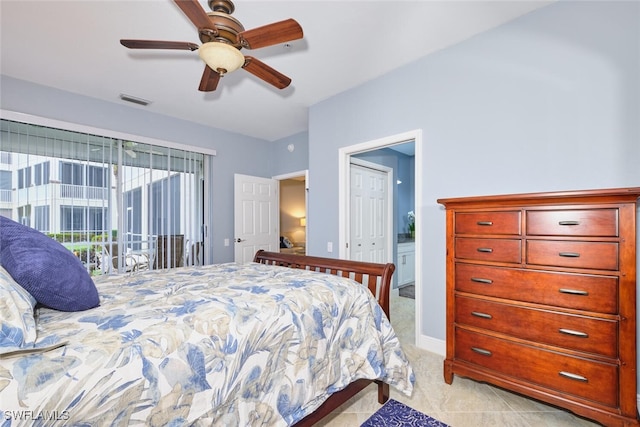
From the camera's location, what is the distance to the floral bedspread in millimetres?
780

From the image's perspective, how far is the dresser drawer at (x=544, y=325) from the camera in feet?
4.88

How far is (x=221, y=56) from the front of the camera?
1.73 meters

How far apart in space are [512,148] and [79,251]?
4443 millimetres

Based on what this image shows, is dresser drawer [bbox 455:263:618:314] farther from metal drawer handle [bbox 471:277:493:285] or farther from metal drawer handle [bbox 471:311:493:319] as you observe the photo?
metal drawer handle [bbox 471:311:493:319]

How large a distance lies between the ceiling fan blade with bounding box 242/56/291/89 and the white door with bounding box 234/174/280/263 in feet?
8.10

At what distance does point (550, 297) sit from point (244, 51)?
284cm

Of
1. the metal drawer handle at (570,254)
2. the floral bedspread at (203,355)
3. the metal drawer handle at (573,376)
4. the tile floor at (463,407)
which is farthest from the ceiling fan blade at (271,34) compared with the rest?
the metal drawer handle at (573,376)

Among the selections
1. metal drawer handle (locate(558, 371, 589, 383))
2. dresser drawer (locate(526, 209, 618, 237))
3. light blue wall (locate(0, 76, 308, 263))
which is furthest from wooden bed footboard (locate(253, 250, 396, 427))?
light blue wall (locate(0, 76, 308, 263))

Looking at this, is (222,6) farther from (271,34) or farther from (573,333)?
(573,333)

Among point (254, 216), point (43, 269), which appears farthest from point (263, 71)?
point (254, 216)

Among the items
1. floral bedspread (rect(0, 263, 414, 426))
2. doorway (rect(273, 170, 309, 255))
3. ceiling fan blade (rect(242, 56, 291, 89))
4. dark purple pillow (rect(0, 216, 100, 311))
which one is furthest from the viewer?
doorway (rect(273, 170, 309, 255))

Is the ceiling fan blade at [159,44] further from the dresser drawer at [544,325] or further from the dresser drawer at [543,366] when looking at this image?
Result: the dresser drawer at [543,366]

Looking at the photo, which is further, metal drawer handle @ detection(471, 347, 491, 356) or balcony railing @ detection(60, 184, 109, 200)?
balcony railing @ detection(60, 184, 109, 200)

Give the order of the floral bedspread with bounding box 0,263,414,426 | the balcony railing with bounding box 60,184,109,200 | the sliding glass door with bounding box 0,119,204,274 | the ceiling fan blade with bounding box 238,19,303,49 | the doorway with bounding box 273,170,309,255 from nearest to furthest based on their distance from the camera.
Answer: the floral bedspread with bounding box 0,263,414,426, the ceiling fan blade with bounding box 238,19,303,49, the sliding glass door with bounding box 0,119,204,274, the balcony railing with bounding box 60,184,109,200, the doorway with bounding box 273,170,309,255
